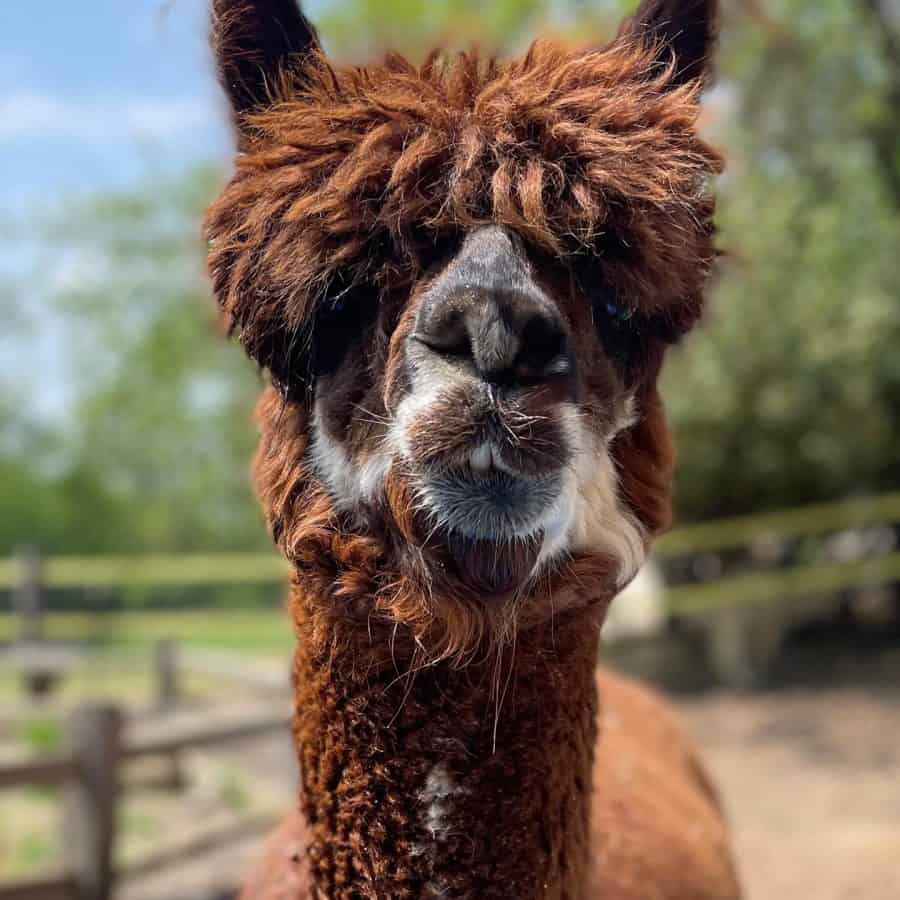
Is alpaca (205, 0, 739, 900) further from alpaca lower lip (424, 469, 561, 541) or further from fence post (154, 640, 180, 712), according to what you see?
fence post (154, 640, 180, 712)

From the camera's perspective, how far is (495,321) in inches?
62.2

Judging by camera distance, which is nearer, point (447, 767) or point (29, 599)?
point (447, 767)

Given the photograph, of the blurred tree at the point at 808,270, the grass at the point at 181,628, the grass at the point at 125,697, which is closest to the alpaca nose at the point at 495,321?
the grass at the point at 125,697

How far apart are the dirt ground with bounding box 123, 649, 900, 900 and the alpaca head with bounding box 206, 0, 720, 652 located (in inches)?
173

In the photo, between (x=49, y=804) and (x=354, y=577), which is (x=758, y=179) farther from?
(x=354, y=577)

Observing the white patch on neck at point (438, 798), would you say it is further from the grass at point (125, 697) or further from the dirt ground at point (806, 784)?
the dirt ground at point (806, 784)

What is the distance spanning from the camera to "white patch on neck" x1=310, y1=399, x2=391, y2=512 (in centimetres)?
176

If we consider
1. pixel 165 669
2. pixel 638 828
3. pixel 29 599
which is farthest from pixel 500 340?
pixel 29 599

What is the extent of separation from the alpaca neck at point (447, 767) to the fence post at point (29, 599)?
11.9 metres

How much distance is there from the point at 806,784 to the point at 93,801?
20.6 ft

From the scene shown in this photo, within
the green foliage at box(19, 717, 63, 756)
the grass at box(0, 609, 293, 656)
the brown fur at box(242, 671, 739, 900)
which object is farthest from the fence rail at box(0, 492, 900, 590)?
the brown fur at box(242, 671, 739, 900)

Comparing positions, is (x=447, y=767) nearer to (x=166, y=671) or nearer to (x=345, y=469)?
(x=345, y=469)

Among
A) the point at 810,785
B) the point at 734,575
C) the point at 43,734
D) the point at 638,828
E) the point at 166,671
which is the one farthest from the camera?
the point at 734,575

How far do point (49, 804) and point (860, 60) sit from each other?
12580 mm
